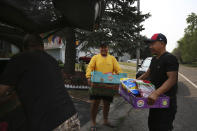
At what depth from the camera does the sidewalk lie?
3812 mm

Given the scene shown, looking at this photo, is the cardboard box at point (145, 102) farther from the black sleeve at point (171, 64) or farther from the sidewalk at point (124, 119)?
the sidewalk at point (124, 119)

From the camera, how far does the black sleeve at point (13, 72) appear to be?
136cm

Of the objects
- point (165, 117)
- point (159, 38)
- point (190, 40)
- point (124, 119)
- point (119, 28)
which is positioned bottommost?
point (124, 119)

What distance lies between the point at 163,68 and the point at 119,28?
18.0 feet

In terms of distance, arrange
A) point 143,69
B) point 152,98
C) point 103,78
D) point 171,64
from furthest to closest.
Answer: point 143,69 < point 103,78 < point 171,64 < point 152,98

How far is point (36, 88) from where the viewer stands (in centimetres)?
146

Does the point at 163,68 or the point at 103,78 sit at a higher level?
the point at 163,68

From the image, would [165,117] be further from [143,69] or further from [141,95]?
[143,69]

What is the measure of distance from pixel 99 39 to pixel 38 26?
18.6 ft

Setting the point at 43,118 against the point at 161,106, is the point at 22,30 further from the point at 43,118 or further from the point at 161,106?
the point at 161,106

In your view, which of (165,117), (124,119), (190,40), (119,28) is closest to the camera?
(165,117)

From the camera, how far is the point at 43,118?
1464 millimetres

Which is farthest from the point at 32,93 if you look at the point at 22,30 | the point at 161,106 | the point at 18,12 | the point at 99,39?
the point at 99,39

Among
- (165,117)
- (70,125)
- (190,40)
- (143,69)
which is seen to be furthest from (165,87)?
(190,40)
